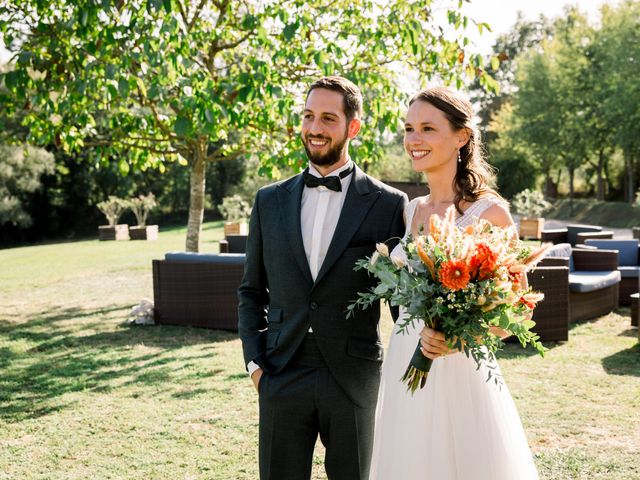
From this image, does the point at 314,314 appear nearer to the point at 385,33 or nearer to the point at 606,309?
the point at 385,33

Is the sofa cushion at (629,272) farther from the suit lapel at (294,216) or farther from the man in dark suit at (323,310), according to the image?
the suit lapel at (294,216)

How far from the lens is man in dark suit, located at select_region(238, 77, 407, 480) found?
2.82m

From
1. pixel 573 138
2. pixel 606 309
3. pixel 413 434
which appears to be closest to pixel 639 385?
pixel 606 309

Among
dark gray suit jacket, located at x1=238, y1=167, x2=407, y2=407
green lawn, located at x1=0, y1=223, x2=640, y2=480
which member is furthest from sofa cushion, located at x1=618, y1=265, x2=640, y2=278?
dark gray suit jacket, located at x1=238, y1=167, x2=407, y2=407

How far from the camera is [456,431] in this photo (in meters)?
2.80

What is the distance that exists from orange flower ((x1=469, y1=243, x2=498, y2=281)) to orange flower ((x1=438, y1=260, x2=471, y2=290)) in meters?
0.04

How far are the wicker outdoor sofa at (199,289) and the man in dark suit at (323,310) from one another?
6.08m

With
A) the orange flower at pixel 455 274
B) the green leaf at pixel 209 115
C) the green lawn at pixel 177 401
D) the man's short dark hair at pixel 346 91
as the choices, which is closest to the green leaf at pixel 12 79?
the green leaf at pixel 209 115

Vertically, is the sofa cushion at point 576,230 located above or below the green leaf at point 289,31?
below

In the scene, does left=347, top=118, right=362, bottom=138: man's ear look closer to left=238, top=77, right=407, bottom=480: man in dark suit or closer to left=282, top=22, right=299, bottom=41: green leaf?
left=238, top=77, right=407, bottom=480: man in dark suit

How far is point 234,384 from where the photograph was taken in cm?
658

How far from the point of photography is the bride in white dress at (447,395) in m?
2.78

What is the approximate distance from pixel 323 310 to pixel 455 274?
761mm

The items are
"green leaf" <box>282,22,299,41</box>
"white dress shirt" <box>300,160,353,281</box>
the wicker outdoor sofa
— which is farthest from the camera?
the wicker outdoor sofa
